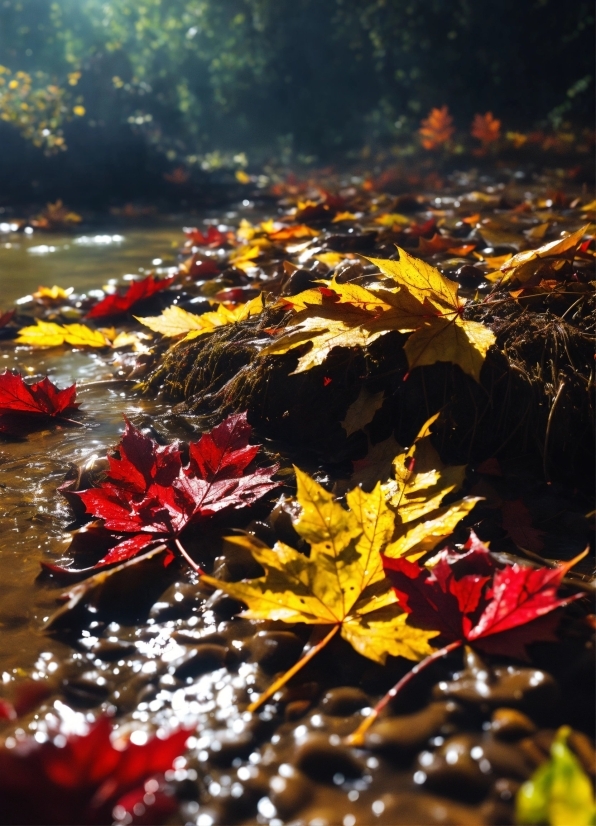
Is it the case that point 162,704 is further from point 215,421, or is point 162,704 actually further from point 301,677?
point 215,421

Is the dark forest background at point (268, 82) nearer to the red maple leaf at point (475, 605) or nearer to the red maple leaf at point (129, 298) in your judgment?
the red maple leaf at point (129, 298)

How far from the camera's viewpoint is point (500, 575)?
45.3 inches

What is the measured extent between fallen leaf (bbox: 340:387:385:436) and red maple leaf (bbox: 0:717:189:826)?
1.09 metres

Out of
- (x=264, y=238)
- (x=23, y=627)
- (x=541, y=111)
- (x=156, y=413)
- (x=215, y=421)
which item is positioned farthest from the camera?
(x=541, y=111)

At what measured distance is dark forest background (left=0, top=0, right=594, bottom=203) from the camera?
33.8 ft

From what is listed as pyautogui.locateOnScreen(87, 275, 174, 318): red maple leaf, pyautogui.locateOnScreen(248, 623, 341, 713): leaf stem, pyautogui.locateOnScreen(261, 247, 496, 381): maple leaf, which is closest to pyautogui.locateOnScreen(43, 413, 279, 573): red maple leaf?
pyautogui.locateOnScreen(261, 247, 496, 381): maple leaf

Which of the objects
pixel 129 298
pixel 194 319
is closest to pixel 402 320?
pixel 194 319

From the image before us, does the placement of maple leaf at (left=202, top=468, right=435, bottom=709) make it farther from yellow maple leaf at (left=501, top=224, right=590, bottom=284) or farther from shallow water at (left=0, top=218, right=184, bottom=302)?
shallow water at (left=0, top=218, right=184, bottom=302)

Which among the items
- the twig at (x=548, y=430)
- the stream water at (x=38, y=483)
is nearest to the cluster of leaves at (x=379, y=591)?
the stream water at (x=38, y=483)

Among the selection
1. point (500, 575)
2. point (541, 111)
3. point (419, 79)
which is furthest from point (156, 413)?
point (419, 79)

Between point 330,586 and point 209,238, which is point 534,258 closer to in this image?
point 330,586

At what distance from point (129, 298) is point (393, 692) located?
261 centimetres

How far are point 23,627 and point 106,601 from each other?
15 cm

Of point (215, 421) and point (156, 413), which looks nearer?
point (215, 421)
